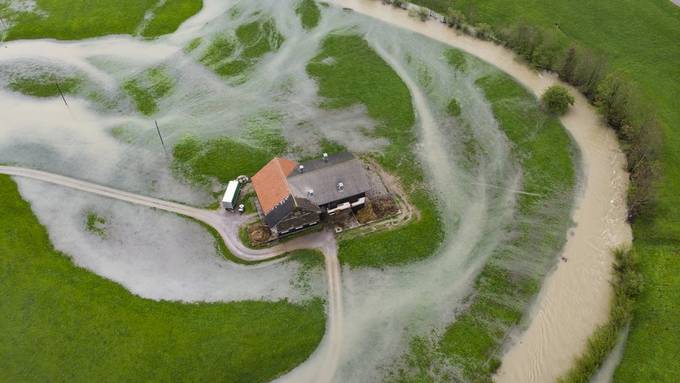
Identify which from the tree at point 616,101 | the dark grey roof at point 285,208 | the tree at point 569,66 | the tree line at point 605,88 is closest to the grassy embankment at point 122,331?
the dark grey roof at point 285,208

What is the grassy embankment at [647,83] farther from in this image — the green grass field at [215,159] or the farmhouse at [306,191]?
the green grass field at [215,159]

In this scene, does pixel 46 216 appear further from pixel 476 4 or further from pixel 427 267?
pixel 476 4

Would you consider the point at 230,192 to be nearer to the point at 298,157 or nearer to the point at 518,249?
the point at 298,157

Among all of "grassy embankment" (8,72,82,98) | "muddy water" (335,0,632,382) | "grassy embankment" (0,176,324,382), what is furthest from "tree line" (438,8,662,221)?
"grassy embankment" (8,72,82,98)

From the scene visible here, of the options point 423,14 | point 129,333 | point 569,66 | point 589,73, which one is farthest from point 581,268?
point 423,14

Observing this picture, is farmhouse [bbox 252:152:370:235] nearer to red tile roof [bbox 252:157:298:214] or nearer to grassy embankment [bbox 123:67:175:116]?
red tile roof [bbox 252:157:298:214]
